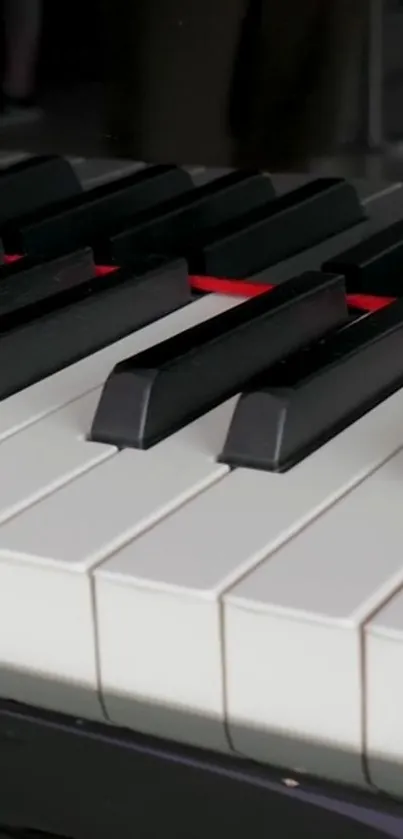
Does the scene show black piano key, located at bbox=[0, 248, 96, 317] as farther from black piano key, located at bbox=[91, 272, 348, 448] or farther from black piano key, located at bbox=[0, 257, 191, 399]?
black piano key, located at bbox=[91, 272, 348, 448]

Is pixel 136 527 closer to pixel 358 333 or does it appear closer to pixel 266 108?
pixel 358 333

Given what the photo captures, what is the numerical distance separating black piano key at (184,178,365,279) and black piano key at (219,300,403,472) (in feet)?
0.57

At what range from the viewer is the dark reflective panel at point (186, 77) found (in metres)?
Result: 0.97

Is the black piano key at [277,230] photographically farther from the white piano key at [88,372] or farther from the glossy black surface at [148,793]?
the glossy black surface at [148,793]

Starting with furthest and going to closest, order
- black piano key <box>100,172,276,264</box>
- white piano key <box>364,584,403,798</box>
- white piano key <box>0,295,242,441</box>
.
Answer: black piano key <box>100,172,276,264</box> < white piano key <box>0,295,242,441</box> < white piano key <box>364,584,403,798</box>

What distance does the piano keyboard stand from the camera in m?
0.60

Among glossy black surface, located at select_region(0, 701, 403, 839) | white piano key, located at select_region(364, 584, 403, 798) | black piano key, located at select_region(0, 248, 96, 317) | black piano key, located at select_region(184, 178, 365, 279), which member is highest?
black piano key, located at select_region(184, 178, 365, 279)

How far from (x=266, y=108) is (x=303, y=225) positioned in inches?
A: 3.8

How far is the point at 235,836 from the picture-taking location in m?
0.61

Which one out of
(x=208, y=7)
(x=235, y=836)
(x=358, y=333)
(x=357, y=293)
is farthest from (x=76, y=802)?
(x=208, y=7)

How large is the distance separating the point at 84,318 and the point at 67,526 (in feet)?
0.97

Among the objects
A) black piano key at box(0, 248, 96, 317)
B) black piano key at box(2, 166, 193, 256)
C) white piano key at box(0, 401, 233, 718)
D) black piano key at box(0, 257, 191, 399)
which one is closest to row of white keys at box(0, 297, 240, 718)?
white piano key at box(0, 401, 233, 718)

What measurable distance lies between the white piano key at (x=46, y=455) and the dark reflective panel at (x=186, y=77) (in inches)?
11.1

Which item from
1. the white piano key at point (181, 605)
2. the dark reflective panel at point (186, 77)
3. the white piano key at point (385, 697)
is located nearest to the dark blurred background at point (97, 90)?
the dark reflective panel at point (186, 77)
